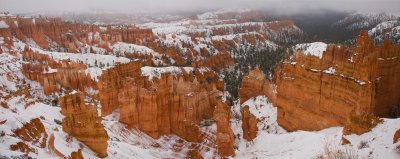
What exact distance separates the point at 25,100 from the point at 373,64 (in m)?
22.9

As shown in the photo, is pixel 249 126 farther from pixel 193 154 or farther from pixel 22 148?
pixel 22 148

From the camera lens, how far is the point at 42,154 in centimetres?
1602

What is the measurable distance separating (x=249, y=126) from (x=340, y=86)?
8.68 m

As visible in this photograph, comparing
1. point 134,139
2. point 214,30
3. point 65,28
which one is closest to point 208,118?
point 134,139

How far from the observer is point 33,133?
1847cm

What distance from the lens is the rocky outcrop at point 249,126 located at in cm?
3153

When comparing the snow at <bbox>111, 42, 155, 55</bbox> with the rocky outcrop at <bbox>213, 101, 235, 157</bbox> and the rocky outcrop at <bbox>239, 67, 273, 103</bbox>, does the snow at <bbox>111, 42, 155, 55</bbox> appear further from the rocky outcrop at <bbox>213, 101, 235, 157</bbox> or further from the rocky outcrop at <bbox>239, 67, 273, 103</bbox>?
the rocky outcrop at <bbox>213, 101, 235, 157</bbox>

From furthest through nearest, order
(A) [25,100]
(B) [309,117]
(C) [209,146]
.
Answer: (C) [209,146] < (B) [309,117] < (A) [25,100]

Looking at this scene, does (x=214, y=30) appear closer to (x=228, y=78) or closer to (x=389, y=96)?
(x=228, y=78)

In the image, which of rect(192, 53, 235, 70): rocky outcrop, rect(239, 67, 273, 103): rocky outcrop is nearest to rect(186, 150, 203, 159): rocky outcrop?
rect(239, 67, 273, 103): rocky outcrop

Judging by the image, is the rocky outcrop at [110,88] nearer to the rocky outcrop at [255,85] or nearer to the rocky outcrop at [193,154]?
the rocky outcrop at [193,154]

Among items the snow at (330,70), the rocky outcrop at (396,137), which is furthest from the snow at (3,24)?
the rocky outcrop at (396,137)

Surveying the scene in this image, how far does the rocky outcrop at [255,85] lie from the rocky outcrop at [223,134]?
10.7 m

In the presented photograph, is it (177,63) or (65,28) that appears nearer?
(177,63)
